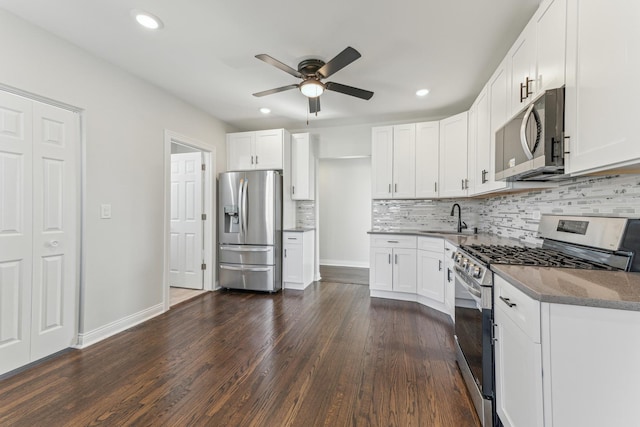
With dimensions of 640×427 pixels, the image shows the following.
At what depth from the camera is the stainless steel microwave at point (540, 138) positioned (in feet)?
4.56

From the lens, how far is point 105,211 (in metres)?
2.54

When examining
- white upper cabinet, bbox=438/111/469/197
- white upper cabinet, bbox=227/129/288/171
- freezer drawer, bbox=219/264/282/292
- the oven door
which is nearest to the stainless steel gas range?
the oven door

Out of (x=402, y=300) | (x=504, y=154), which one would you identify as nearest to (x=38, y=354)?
(x=402, y=300)

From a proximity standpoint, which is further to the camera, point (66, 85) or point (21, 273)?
point (66, 85)

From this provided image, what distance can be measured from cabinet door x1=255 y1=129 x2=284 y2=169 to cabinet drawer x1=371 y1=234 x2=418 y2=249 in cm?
179

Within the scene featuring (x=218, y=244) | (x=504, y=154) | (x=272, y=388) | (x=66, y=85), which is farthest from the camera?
(x=218, y=244)

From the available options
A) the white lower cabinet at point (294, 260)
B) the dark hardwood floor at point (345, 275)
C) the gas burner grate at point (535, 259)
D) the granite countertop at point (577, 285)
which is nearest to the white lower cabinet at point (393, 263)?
the dark hardwood floor at point (345, 275)

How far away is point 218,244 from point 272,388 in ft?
8.86

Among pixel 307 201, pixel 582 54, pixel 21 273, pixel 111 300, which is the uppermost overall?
pixel 582 54

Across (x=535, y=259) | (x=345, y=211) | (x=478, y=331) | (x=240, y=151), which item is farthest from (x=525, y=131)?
(x=345, y=211)

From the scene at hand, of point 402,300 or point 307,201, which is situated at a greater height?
point 307,201

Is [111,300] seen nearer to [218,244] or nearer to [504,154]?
[218,244]

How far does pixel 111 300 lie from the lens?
8.51 ft

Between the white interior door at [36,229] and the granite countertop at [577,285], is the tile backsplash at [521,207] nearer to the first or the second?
the granite countertop at [577,285]
